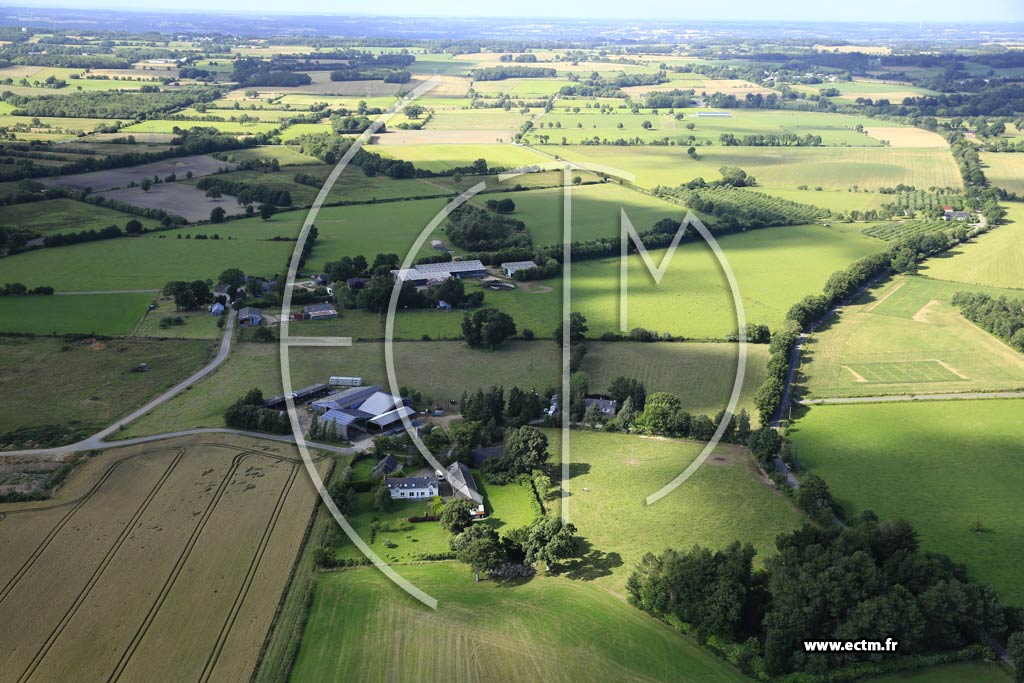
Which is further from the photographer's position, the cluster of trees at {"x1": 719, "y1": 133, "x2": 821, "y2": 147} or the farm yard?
the cluster of trees at {"x1": 719, "y1": 133, "x2": 821, "y2": 147}

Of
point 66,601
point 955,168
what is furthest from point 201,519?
point 955,168

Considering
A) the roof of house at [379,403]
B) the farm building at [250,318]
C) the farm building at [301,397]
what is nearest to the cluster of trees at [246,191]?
the farm building at [250,318]

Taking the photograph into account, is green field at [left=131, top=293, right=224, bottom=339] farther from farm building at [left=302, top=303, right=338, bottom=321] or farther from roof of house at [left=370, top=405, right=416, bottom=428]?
roof of house at [left=370, top=405, right=416, bottom=428]

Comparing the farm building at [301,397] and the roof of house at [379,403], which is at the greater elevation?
the roof of house at [379,403]

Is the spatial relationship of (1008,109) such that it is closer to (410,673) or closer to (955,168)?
(955,168)

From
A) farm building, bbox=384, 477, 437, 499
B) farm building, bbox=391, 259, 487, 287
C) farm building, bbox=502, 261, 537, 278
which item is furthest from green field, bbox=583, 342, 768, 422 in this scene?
farm building, bbox=391, 259, 487, 287

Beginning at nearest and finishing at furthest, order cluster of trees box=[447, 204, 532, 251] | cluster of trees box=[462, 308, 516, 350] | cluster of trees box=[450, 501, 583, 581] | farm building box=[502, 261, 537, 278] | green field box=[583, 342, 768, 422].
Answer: cluster of trees box=[450, 501, 583, 581]
green field box=[583, 342, 768, 422]
cluster of trees box=[462, 308, 516, 350]
farm building box=[502, 261, 537, 278]
cluster of trees box=[447, 204, 532, 251]

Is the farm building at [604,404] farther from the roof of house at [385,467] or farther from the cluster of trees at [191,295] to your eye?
the cluster of trees at [191,295]
